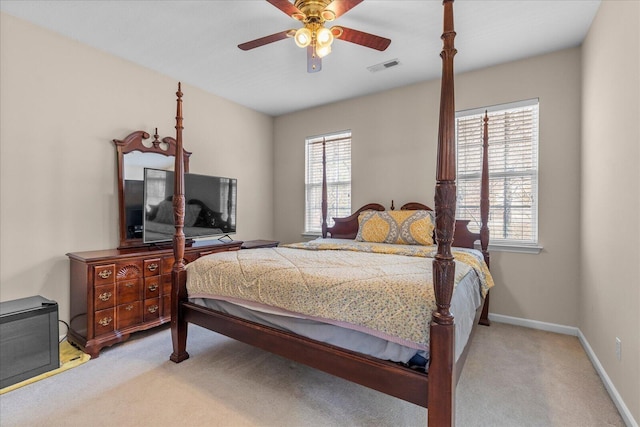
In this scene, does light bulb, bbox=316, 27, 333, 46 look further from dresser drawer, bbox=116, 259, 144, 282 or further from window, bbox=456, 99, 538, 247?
dresser drawer, bbox=116, 259, 144, 282

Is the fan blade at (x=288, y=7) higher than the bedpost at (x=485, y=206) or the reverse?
higher

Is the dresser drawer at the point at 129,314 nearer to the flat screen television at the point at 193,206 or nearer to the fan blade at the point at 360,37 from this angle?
the flat screen television at the point at 193,206

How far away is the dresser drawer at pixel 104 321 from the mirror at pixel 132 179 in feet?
2.39

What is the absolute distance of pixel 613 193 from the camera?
2.01 m

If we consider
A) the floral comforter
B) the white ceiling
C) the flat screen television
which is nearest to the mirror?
the flat screen television

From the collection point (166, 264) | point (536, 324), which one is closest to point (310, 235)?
point (166, 264)

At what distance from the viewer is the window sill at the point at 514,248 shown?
3061 millimetres

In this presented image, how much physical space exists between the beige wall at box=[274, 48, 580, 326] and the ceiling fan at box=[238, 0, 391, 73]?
4.82 feet

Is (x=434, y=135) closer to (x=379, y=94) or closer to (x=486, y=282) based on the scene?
(x=379, y=94)

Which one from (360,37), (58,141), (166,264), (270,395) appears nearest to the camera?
(270,395)

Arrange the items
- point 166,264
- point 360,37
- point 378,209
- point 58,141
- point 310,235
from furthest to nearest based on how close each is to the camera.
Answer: point 310,235 → point 378,209 → point 166,264 → point 58,141 → point 360,37

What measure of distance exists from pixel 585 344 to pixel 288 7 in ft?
11.5

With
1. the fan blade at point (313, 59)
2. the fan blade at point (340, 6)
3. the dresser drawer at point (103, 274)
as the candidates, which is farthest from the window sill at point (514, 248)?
the dresser drawer at point (103, 274)

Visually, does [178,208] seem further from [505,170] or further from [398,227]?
[505,170]
